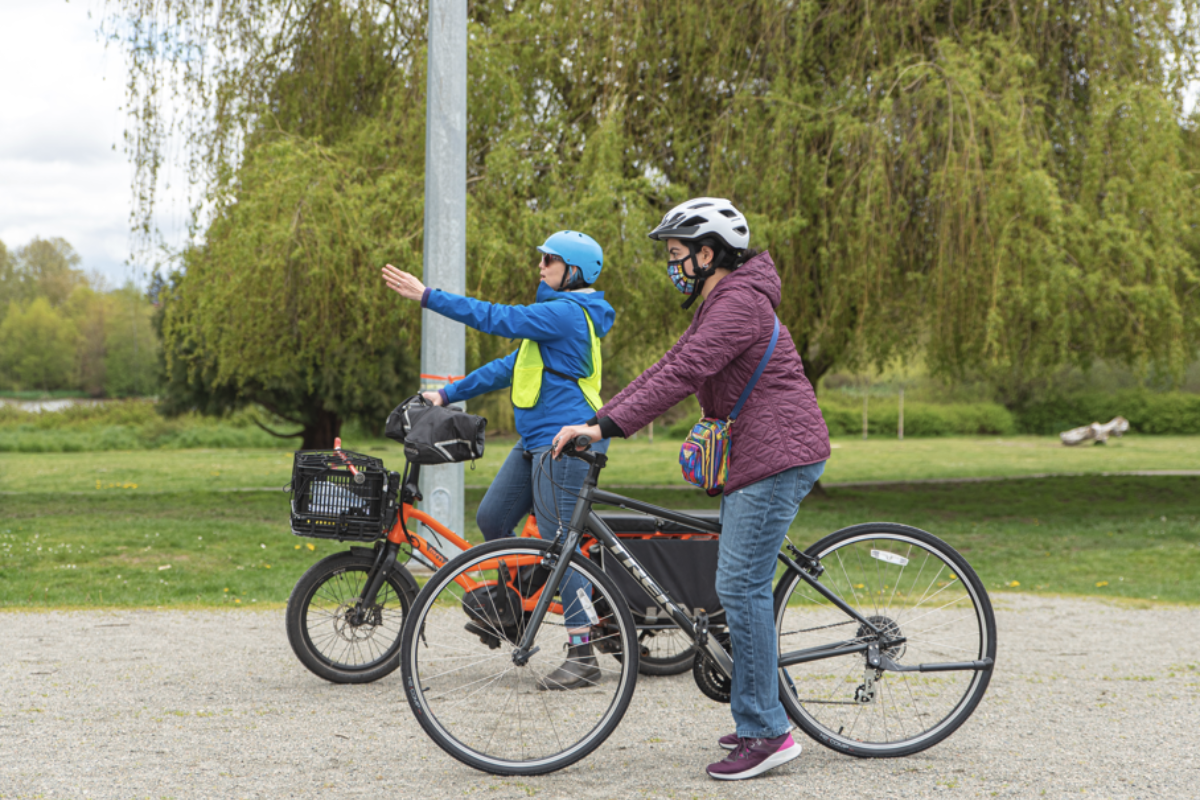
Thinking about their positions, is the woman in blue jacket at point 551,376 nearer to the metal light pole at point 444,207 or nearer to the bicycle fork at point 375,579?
the bicycle fork at point 375,579

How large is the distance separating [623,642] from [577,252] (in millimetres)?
1662

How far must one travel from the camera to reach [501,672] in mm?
3709

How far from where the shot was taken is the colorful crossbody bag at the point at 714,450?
11.3ft

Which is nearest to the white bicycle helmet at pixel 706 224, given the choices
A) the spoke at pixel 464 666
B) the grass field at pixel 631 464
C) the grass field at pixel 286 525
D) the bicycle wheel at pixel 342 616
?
the spoke at pixel 464 666

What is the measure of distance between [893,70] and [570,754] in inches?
353

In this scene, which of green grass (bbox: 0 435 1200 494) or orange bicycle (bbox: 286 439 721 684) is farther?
green grass (bbox: 0 435 1200 494)

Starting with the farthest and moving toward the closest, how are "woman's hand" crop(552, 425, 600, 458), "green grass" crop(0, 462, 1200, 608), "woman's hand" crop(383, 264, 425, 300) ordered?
Result: "green grass" crop(0, 462, 1200, 608) → "woman's hand" crop(383, 264, 425, 300) → "woman's hand" crop(552, 425, 600, 458)

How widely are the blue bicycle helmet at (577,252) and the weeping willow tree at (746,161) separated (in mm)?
6019

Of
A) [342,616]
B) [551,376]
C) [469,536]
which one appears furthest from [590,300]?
[469,536]

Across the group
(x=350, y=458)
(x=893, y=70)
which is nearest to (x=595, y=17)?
(x=893, y=70)

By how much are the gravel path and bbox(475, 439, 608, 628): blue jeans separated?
711mm

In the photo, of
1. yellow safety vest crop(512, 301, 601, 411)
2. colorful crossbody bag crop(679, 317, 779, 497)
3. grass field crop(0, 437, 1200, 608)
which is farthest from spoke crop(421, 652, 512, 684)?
grass field crop(0, 437, 1200, 608)

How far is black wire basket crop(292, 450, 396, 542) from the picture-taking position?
4.28 m

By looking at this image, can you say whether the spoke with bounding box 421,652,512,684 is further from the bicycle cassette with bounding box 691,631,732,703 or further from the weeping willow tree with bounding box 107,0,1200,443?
the weeping willow tree with bounding box 107,0,1200,443
